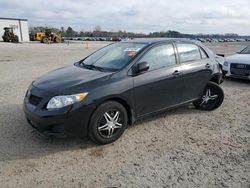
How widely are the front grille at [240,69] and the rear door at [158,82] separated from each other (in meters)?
4.69

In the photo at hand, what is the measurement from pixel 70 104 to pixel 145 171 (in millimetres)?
1385

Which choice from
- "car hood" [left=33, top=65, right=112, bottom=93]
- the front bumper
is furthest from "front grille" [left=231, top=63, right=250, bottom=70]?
the front bumper

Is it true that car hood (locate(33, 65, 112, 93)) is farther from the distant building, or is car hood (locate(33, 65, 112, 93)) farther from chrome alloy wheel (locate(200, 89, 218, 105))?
the distant building

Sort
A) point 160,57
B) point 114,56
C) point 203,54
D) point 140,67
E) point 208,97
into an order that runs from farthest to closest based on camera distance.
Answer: point 208,97 → point 203,54 → point 114,56 → point 160,57 → point 140,67

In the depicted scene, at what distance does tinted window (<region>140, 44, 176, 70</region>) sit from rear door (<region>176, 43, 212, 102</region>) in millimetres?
226

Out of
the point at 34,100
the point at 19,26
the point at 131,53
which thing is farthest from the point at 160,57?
the point at 19,26

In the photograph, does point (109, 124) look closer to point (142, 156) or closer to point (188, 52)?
point (142, 156)

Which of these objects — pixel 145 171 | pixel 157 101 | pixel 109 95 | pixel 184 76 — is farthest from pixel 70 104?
pixel 184 76

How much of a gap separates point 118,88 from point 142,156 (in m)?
1.10

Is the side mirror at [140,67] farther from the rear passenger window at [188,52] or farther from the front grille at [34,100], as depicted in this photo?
the front grille at [34,100]

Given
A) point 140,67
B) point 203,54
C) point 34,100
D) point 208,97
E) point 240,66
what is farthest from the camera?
point 240,66

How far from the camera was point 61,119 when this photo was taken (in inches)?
137

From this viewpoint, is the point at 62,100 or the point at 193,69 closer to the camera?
the point at 62,100

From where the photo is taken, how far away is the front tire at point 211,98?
5.52 meters
